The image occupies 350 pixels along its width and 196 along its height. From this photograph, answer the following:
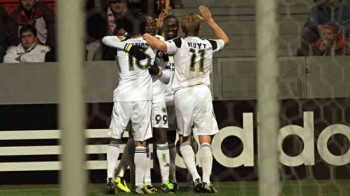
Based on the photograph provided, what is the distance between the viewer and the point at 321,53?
222 inches

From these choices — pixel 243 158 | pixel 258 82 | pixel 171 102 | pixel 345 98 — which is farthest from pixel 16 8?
pixel 258 82

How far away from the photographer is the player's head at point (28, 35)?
7.04 m

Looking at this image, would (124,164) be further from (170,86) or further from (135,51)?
(135,51)

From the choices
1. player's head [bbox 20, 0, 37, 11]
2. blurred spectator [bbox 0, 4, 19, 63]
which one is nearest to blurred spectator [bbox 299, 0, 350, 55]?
player's head [bbox 20, 0, 37, 11]

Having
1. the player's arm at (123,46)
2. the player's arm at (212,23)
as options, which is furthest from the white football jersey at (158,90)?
the player's arm at (212,23)

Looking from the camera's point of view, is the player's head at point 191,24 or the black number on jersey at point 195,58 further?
the black number on jersey at point 195,58

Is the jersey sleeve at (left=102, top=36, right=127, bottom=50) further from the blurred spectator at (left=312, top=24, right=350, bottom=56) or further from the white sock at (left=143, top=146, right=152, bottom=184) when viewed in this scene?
the blurred spectator at (left=312, top=24, right=350, bottom=56)

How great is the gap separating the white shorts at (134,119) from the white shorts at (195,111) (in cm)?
26

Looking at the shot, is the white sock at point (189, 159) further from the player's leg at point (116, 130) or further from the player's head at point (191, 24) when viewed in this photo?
the player's head at point (191, 24)

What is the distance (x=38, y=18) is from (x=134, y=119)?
39.4 inches

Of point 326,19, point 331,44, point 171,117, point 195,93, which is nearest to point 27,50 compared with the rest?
point 171,117

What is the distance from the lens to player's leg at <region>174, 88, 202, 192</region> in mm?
7234

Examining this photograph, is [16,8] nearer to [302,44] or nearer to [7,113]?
[7,113]

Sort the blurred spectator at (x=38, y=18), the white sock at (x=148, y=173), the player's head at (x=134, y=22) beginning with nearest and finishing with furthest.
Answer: the player's head at (x=134, y=22)
the blurred spectator at (x=38, y=18)
the white sock at (x=148, y=173)
